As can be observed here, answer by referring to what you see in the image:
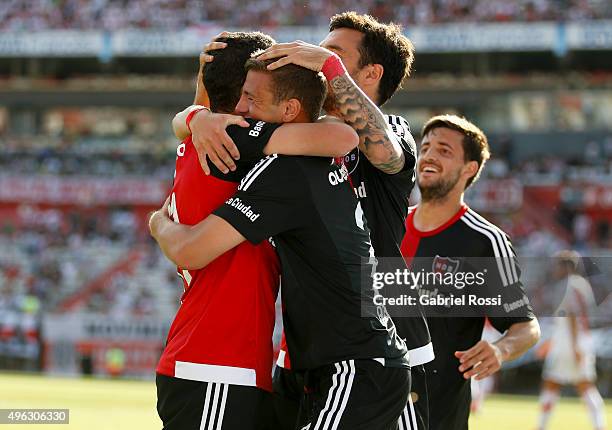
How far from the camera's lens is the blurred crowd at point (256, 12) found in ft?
123

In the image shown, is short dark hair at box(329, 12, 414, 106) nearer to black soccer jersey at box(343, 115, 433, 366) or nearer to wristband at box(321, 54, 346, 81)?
black soccer jersey at box(343, 115, 433, 366)

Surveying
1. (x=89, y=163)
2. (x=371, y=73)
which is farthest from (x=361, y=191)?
(x=89, y=163)

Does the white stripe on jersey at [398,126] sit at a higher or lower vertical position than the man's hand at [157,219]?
higher

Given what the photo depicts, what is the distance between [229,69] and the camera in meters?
3.82

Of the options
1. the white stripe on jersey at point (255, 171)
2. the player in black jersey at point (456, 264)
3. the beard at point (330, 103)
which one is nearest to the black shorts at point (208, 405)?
the white stripe on jersey at point (255, 171)

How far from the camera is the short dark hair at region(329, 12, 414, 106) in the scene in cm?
443

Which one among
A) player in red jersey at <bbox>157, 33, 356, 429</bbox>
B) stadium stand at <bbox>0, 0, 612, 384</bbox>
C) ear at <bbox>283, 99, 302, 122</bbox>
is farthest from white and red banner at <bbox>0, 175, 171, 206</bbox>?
ear at <bbox>283, 99, 302, 122</bbox>

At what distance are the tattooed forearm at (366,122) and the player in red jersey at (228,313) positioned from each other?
17cm

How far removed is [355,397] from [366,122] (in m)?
1.08

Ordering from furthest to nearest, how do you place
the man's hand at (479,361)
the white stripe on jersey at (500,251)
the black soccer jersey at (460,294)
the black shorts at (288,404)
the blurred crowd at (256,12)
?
1. the blurred crowd at (256,12)
2. the white stripe on jersey at (500,251)
3. the black soccer jersey at (460,294)
4. the man's hand at (479,361)
5. the black shorts at (288,404)

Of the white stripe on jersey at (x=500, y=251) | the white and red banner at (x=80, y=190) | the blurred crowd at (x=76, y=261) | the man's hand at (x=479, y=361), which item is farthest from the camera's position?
the white and red banner at (x=80, y=190)

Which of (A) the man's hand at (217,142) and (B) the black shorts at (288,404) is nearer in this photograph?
(A) the man's hand at (217,142)

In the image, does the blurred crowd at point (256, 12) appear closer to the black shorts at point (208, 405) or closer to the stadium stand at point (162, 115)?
the stadium stand at point (162, 115)

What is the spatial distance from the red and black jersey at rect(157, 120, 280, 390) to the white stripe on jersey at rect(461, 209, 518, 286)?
6.34ft
